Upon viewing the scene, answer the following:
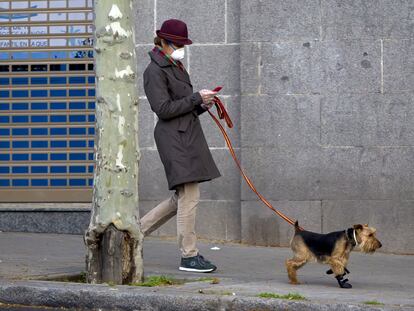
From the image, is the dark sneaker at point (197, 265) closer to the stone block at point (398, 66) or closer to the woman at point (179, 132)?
the woman at point (179, 132)

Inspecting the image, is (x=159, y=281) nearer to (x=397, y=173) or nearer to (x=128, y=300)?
(x=128, y=300)

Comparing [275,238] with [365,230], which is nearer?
[365,230]

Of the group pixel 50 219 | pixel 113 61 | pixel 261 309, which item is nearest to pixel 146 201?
pixel 50 219

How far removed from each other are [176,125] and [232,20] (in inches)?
98.7

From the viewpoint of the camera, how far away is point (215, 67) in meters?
10.4

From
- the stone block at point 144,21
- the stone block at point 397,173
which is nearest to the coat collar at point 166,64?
the stone block at point 144,21

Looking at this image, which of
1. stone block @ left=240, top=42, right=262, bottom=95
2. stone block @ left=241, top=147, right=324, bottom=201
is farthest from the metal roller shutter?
stone block @ left=241, top=147, right=324, bottom=201

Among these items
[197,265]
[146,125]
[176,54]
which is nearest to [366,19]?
[146,125]

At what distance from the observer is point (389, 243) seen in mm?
10148

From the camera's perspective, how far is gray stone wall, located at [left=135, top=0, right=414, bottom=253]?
1012cm

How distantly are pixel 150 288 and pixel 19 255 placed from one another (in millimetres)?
2210

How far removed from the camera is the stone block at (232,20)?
10359 millimetres

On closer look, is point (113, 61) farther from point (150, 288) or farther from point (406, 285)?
point (406, 285)

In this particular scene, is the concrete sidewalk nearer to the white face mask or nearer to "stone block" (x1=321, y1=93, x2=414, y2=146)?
"stone block" (x1=321, y1=93, x2=414, y2=146)
